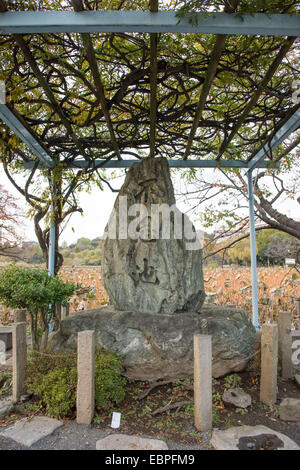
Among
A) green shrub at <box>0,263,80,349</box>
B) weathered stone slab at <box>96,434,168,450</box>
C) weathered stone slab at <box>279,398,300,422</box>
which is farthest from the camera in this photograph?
green shrub at <box>0,263,80,349</box>

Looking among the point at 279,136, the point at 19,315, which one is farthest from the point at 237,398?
the point at 279,136

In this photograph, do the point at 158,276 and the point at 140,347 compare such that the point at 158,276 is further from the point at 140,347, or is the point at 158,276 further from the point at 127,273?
the point at 140,347

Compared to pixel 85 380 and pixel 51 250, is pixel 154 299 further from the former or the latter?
pixel 51 250

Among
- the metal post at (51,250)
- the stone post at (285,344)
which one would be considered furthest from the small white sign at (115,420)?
the metal post at (51,250)

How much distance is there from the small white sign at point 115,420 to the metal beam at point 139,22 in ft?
9.53

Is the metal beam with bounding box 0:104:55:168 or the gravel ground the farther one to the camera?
the metal beam with bounding box 0:104:55:168

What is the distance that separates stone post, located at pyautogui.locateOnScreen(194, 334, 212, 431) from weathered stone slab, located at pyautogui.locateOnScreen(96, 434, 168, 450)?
356mm

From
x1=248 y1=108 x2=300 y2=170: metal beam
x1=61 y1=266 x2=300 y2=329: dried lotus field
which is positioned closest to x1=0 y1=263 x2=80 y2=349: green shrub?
x1=61 y1=266 x2=300 y2=329: dried lotus field

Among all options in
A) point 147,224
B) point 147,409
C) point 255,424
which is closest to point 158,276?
point 147,224

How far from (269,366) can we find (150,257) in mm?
1786

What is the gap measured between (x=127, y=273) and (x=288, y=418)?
225cm

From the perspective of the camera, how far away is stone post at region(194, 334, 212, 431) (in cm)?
262

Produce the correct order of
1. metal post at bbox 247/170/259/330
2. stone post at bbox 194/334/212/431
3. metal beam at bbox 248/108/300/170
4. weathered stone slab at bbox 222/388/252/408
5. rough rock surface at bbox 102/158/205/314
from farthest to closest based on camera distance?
1. metal post at bbox 247/170/259/330
2. rough rock surface at bbox 102/158/205/314
3. metal beam at bbox 248/108/300/170
4. weathered stone slab at bbox 222/388/252/408
5. stone post at bbox 194/334/212/431

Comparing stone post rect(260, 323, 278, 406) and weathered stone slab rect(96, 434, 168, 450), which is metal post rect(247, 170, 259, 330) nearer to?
stone post rect(260, 323, 278, 406)
